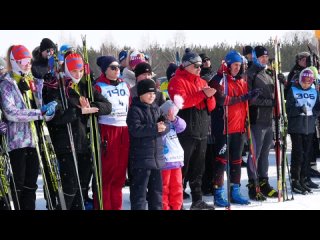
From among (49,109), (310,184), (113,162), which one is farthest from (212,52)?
(49,109)

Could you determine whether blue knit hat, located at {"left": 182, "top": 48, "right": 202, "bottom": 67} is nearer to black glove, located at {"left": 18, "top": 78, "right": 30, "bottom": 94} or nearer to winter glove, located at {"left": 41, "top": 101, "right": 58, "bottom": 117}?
winter glove, located at {"left": 41, "top": 101, "right": 58, "bottom": 117}

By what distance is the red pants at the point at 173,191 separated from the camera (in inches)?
245

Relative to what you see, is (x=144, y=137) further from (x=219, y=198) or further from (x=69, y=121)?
(x=219, y=198)

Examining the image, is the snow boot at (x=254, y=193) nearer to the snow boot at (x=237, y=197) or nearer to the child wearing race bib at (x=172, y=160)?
the snow boot at (x=237, y=197)

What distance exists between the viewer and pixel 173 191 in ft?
20.6

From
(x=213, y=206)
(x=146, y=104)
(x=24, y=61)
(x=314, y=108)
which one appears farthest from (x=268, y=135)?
(x=24, y=61)

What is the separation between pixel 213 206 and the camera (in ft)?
22.6

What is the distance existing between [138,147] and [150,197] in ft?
1.80

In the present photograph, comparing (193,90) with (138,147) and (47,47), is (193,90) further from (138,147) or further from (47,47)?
(47,47)

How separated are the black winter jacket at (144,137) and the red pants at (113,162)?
0.36 m

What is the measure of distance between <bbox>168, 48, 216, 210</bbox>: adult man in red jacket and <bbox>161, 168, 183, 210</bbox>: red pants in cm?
38

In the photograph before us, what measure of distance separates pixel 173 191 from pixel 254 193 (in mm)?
1591

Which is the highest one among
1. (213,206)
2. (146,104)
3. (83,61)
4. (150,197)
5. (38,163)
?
(83,61)

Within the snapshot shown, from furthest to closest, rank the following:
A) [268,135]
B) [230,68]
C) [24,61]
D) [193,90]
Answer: [268,135], [230,68], [193,90], [24,61]
